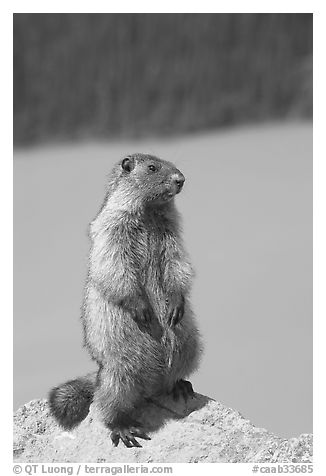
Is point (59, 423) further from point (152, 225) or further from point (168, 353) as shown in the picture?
point (152, 225)

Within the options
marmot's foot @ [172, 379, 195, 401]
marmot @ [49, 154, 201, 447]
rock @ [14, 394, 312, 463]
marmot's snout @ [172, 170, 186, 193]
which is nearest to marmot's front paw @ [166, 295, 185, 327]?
marmot @ [49, 154, 201, 447]

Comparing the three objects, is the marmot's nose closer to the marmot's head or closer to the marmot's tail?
the marmot's head

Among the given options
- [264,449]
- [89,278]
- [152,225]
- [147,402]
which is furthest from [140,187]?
[264,449]

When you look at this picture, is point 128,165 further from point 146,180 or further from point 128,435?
point 128,435

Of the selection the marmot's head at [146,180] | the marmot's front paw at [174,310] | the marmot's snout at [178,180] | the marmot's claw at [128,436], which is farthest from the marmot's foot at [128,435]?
the marmot's snout at [178,180]

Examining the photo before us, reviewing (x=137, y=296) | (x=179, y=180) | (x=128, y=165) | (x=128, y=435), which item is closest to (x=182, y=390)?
(x=128, y=435)

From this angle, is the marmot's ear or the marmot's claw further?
the marmot's ear
